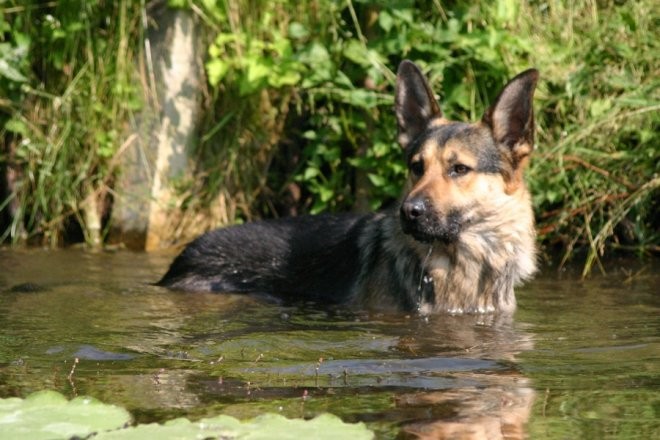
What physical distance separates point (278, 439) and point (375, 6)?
6010 mm

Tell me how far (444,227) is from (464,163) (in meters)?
0.40

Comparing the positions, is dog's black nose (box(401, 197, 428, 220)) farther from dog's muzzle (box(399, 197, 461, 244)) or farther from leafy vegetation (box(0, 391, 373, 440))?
leafy vegetation (box(0, 391, 373, 440))

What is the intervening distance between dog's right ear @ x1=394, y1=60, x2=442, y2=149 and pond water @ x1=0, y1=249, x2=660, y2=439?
1.18 metres

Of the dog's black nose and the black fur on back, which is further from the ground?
the dog's black nose

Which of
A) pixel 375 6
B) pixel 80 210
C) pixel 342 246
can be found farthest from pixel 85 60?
pixel 342 246

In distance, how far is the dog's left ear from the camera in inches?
259

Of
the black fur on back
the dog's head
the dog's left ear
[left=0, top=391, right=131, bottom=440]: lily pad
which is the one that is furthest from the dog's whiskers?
[left=0, top=391, right=131, bottom=440]: lily pad

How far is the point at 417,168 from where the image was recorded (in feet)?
21.8

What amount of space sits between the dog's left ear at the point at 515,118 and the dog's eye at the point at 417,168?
0.47m

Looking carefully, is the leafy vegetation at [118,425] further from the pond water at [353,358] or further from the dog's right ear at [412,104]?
the dog's right ear at [412,104]

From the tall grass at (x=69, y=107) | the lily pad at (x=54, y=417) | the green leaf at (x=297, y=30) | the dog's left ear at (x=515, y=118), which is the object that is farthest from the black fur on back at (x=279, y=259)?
the lily pad at (x=54, y=417)

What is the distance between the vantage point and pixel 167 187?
9.34 meters

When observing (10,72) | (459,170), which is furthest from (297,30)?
(459,170)

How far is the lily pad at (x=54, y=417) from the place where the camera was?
131 inches
